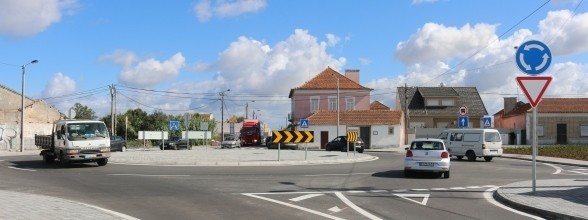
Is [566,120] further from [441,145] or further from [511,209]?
[511,209]

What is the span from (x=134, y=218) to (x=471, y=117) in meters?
67.7

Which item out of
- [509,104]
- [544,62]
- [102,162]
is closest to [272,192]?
[544,62]

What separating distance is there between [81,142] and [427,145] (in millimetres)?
14178

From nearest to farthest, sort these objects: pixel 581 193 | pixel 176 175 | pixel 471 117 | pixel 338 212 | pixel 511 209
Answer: pixel 338 212 < pixel 511 209 < pixel 581 193 < pixel 176 175 < pixel 471 117

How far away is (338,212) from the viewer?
36.0 feet

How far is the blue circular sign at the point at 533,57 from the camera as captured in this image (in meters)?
12.4

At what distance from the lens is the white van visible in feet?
105

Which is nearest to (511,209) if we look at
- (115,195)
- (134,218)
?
(134,218)

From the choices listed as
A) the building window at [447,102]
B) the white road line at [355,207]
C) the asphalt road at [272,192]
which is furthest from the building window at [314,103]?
the white road line at [355,207]

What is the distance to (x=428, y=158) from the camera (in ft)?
63.6

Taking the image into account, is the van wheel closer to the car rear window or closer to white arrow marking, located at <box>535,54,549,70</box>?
the car rear window

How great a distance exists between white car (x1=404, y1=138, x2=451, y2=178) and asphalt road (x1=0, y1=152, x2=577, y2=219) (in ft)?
1.33

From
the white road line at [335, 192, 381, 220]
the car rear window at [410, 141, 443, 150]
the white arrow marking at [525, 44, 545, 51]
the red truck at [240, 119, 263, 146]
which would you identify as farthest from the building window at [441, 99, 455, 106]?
the white arrow marking at [525, 44, 545, 51]

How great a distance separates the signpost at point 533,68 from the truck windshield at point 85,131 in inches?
708
